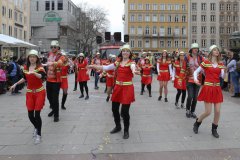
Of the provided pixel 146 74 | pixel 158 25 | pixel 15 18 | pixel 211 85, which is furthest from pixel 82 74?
pixel 158 25

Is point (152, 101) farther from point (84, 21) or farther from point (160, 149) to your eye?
point (84, 21)

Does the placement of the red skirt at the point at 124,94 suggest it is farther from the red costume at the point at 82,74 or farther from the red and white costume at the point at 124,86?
the red costume at the point at 82,74

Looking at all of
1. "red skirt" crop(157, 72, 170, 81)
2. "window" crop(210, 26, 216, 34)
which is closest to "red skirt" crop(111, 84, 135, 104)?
"red skirt" crop(157, 72, 170, 81)

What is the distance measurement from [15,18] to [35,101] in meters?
50.1

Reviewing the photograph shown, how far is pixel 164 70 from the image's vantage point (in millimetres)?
11992

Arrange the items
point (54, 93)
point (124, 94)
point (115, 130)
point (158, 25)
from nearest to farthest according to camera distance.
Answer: point (124, 94) → point (115, 130) → point (54, 93) → point (158, 25)

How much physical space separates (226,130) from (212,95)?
118 cm

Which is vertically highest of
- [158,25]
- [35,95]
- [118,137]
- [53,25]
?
[158,25]

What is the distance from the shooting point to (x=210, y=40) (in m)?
87.4

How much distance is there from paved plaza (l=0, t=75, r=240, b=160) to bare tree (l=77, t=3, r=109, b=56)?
2513 inches

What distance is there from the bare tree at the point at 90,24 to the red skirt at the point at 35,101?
6669 centimetres

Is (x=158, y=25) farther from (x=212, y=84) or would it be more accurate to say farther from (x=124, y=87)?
(x=124, y=87)

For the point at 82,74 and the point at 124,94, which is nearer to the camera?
the point at 124,94

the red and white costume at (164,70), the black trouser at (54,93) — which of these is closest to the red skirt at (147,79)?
the red and white costume at (164,70)
